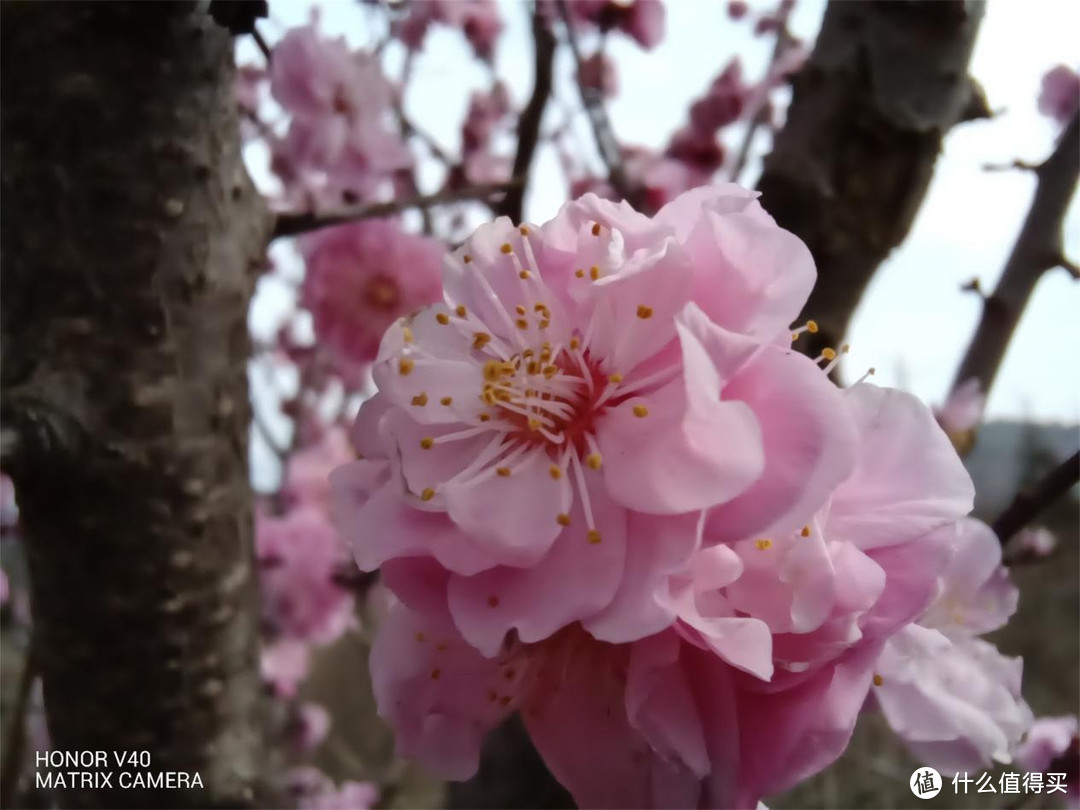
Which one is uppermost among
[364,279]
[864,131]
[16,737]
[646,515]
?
[864,131]

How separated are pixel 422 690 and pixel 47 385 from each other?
0.90 ft

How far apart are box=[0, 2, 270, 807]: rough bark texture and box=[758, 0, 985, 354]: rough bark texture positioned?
36 centimetres

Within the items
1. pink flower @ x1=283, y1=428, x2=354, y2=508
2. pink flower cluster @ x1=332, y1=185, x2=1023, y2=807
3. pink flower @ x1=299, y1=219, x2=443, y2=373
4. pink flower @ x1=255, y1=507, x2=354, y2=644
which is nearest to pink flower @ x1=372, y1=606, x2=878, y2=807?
pink flower cluster @ x1=332, y1=185, x2=1023, y2=807

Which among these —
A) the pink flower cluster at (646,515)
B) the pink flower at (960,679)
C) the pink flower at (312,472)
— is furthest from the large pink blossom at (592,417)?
the pink flower at (312,472)

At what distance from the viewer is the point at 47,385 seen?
40 centimetres

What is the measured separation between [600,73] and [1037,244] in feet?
2.08

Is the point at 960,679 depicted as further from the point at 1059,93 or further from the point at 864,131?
the point at 1059,93

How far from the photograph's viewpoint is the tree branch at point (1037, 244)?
55 centimetres

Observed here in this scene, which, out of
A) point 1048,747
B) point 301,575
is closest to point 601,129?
point 1048,747

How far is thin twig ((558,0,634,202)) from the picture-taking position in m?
0.74

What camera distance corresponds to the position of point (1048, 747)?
25.6 inches

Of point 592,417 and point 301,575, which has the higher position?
point 592,417

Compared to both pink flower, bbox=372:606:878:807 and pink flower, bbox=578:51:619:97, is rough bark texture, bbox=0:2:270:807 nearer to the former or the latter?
pink flower, bbox=372:606:878:807

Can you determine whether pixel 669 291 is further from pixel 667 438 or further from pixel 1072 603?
pixel 1072 603
